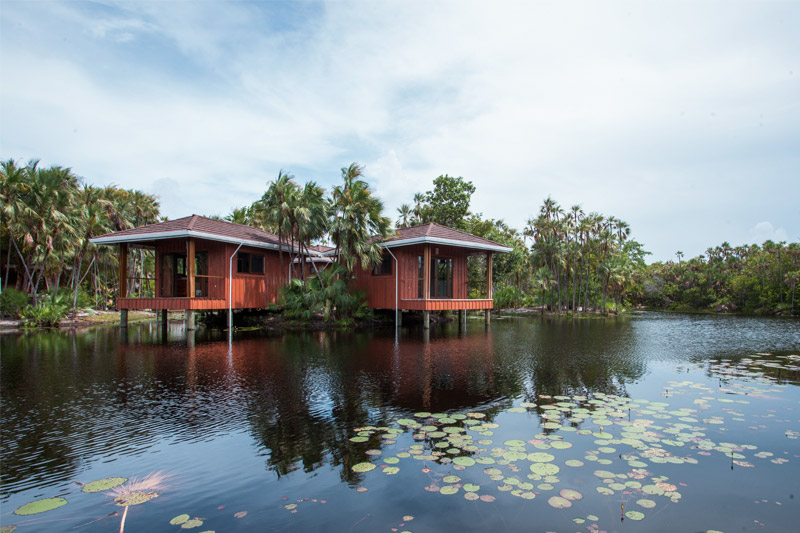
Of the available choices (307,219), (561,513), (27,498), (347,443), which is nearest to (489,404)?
(347,443)

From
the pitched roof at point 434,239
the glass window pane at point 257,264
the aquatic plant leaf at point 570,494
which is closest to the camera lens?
the aquatic plant leaf at point 570,494

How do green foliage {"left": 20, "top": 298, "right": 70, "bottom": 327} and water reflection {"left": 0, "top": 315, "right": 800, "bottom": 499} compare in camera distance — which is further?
green foliage {"left": 20, "top": 298, "right": 70, "bottom": 327}

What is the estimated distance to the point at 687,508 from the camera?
4027mm

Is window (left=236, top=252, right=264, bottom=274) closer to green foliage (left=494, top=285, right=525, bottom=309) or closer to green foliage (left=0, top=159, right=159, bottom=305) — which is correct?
green foliage (left=0, top=159, right=159, bottom=305)

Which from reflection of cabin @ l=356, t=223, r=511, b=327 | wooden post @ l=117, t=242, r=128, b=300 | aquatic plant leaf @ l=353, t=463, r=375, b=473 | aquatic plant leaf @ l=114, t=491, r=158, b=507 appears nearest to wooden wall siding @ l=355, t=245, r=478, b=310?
reflection of cabin @ l=356, t=223, r=511, b=327

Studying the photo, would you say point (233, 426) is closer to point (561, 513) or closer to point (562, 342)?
point (561, 513)

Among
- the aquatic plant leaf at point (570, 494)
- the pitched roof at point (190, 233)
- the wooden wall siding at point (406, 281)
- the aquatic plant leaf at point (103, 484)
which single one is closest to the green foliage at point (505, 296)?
the wooden wall siding at point (406, 281)

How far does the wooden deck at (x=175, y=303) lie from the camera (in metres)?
17.1

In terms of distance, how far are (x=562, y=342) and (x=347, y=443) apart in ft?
40.5

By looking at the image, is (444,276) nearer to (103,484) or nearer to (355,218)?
(355,218)

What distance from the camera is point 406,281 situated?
20953 millimetres

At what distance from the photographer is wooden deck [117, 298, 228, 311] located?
17.1 metres

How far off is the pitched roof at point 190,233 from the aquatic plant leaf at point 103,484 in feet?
44.0

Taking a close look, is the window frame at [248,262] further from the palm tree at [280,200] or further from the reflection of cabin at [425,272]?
the reflection of cabin at [425,272]
